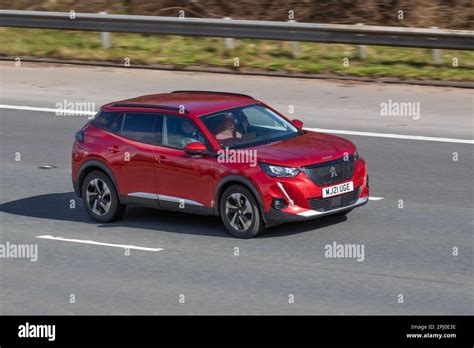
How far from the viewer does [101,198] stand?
48.0 feet

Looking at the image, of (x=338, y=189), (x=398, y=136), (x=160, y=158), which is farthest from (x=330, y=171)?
(x=398, y=136)

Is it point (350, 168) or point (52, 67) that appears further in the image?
point (52, 67)

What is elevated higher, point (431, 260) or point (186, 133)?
point (186, 133)

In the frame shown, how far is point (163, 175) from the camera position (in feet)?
45.5

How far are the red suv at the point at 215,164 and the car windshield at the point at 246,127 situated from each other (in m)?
0.01

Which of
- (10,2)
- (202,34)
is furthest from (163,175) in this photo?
(10,2)

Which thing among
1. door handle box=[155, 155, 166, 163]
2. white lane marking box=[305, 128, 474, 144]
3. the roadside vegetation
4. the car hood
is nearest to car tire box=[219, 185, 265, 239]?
the car hood

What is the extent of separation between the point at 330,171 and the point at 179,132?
1.94 m

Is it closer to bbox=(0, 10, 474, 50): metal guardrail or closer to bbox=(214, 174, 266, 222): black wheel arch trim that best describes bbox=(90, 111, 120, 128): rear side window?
bbox=(214, 174, 266, 222): black wheel arch trim

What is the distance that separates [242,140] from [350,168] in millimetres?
1321

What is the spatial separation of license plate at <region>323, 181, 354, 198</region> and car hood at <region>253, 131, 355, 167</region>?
0.33 metres

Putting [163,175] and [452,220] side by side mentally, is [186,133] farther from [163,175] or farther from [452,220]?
[452,220]
